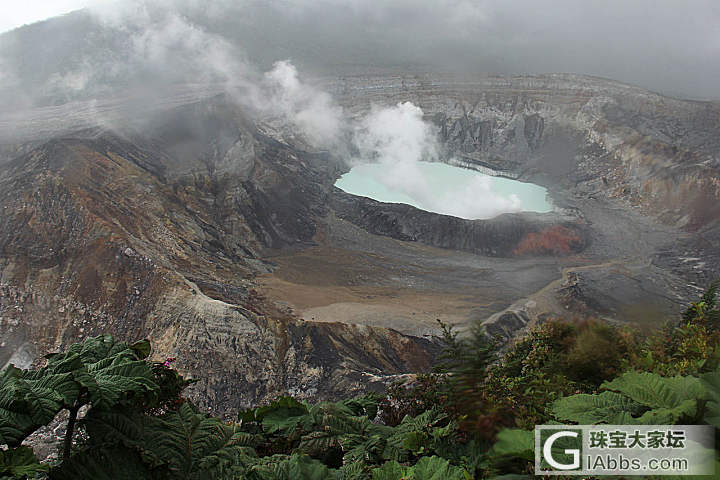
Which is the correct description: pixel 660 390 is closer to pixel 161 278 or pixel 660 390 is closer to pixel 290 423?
pixel 290 423

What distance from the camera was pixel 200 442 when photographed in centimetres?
392

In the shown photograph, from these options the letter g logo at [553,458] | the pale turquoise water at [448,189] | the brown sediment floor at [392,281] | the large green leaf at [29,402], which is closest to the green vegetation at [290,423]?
the large green leaf at [29,402]

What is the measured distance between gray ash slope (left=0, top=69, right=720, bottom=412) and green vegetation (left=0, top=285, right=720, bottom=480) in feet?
46.3

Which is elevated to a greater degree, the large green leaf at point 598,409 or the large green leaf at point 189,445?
the large green leaf at point 598,409

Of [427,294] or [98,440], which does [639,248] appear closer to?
[427,294]

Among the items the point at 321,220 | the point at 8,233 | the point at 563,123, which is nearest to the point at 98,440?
the point at 8,233

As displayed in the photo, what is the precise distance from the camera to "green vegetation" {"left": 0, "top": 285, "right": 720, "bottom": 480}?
3.25 meters

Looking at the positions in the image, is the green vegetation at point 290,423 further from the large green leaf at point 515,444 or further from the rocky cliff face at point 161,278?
the rocky cliff face at point 161,278

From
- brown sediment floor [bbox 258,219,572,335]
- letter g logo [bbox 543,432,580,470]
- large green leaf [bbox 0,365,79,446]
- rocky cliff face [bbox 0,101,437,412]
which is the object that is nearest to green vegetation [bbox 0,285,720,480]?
large green leaf [bbox 0,365,79,446]

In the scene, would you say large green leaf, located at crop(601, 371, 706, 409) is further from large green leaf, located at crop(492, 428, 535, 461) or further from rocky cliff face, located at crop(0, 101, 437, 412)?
rocky cliff face, located at crop(0, 101, 437, 412)

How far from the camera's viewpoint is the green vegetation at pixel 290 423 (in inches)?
128

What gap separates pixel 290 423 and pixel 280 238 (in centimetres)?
3052

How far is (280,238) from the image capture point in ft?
115

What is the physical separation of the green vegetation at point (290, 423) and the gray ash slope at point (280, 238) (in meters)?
14.1
